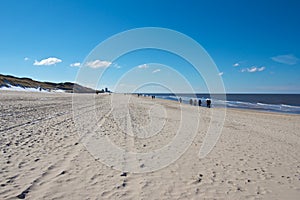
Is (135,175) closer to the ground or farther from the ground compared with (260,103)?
closer to the ground

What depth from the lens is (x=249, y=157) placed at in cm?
690

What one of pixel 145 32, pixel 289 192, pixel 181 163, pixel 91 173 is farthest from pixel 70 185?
pixel 145 32

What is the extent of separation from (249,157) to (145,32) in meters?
7.61

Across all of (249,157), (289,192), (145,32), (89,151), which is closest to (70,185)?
(89,151)

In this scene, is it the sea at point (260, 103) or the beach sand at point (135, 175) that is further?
the sea at point (260, 103)

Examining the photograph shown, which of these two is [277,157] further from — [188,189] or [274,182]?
[188,189]

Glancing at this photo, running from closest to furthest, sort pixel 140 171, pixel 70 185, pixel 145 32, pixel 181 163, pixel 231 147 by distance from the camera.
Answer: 1. pixel 70 185
2. pixel 140 171
3. pixel 181 163
4. pixel 231 147
5. pixel 145 32

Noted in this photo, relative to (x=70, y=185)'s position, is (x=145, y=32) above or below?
above

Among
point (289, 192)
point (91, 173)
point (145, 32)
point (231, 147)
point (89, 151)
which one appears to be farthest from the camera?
point (145, 32)

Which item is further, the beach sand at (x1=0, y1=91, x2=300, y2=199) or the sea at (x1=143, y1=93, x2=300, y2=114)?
the sea at (x1=143, y1=93, x2=300, y2=114)

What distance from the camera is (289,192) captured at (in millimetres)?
4492

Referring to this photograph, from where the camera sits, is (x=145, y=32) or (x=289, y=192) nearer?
(x=289, y=192)

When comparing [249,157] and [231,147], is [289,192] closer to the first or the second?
[249,157]

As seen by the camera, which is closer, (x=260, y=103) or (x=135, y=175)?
(x=135, y=175)
